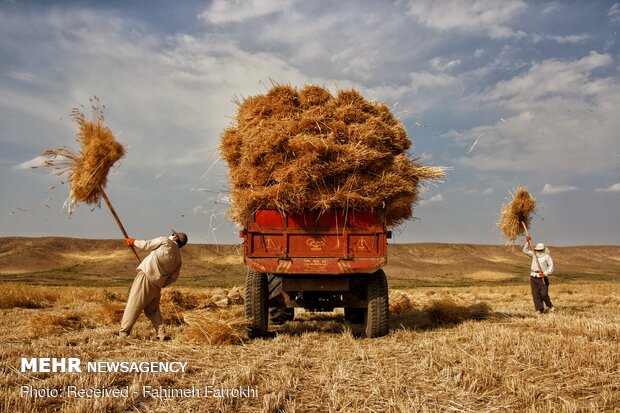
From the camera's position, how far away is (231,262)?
5612 cm

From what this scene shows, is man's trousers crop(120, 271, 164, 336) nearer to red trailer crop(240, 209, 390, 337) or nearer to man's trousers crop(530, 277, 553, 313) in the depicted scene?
red trailer crop(240, 209, 390, 337)

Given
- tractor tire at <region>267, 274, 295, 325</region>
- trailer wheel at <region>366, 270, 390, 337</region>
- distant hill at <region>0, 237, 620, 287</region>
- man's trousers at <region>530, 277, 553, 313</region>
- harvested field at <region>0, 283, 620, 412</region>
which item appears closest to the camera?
harvested field at <region>0, 283, 620, 412</region>

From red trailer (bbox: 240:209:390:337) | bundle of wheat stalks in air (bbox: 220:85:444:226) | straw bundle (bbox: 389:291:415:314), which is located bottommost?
straw bundle (bbox: 389:291:415:314)

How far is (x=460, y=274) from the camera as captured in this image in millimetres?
54344

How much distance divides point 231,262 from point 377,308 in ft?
163

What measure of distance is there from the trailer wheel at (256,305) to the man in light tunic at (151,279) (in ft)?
4.16

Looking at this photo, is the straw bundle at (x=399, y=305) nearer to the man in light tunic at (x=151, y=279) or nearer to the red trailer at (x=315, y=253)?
the red trailer at (x=315, y=253)

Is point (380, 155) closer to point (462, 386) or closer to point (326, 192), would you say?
point (326, 192)

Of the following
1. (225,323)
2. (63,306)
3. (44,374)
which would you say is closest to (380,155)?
(225,323)

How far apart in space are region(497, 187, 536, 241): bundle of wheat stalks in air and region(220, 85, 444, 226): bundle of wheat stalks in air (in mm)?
5181

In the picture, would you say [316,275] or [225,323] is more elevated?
[316,275]

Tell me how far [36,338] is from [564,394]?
7.07 meters

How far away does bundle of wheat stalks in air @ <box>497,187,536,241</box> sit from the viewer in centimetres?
1256

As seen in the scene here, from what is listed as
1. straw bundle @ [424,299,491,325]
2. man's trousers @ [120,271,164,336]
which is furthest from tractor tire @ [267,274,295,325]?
straw bundle @ [424,299,491,325]
